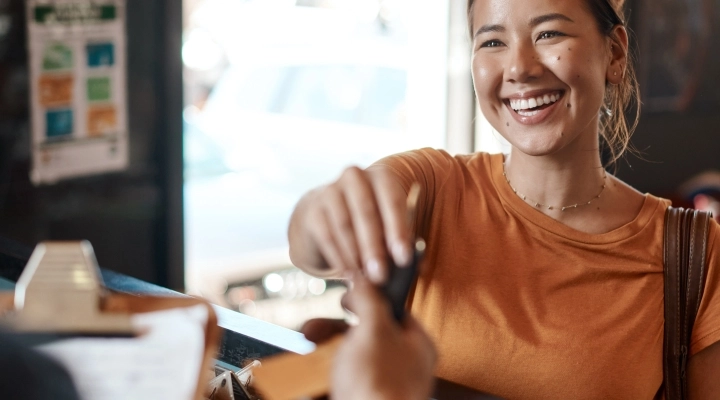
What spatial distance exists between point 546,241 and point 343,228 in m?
0.74

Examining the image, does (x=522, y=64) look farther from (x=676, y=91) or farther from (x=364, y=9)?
(x=676, y=91)

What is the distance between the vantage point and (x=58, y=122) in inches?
101

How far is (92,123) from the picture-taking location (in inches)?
104

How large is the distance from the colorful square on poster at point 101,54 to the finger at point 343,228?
2.10m

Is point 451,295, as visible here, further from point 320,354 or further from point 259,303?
point 259,303

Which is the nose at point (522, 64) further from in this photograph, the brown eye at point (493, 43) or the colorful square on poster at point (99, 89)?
the colorful square on poster at point (99, 89)

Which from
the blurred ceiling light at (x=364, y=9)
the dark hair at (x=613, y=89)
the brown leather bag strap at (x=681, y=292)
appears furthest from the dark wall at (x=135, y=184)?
the brown leather bag strap at (x=681, y=292)

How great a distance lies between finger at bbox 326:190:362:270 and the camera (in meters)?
0.61

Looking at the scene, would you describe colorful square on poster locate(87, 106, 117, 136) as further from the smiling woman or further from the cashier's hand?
the cashier's hand

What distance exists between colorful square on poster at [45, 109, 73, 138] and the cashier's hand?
224cm

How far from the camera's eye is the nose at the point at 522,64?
123 centimetres

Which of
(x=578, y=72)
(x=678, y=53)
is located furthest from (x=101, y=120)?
(x=678, y=53)

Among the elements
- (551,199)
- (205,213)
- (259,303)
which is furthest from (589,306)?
(205,213)

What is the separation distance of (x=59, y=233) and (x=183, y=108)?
0.60 m
